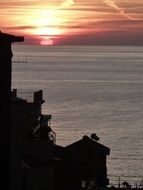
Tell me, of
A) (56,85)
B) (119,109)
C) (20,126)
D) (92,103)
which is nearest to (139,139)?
(119,109)

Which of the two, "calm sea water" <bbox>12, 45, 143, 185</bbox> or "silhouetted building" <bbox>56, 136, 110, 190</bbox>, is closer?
"silhouetted building" <bbox>56, 136, 110, 190</bbox>

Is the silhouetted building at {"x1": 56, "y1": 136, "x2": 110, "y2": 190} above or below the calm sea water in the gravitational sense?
below

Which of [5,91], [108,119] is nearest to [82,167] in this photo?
[5,91]

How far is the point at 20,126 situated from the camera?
20.4 meters

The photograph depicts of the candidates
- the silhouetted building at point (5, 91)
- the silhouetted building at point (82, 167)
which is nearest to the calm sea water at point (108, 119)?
the silhouetted building at point (82, 167)

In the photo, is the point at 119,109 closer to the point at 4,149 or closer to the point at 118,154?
the point at 118,154

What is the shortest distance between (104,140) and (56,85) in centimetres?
10426

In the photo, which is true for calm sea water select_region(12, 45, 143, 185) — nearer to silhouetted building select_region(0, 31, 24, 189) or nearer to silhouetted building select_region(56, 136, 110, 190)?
silhouetted building select_region(56, 136, 110, 190)

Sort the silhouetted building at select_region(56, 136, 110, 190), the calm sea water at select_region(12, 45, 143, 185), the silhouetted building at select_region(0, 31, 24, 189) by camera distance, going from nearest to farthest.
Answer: the silhouetted building at select_region(0, 31, 24, 189), the silhouetted building at select_region(56, 136, 110, 190), the calm sea water at select_region(12, 45, 143, 185)

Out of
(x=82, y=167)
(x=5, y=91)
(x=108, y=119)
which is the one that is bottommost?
(x=82, y=167)

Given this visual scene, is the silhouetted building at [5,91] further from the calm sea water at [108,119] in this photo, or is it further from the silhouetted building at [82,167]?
the calm sea water at [108,119]

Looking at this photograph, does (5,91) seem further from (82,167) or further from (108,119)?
(108,119)

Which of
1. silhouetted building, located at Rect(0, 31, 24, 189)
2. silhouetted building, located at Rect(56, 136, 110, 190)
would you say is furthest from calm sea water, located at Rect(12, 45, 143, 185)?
silhouetted building, located at Rect(0, 31, 24, 189)

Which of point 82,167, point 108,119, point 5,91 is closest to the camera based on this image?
point 5,91
